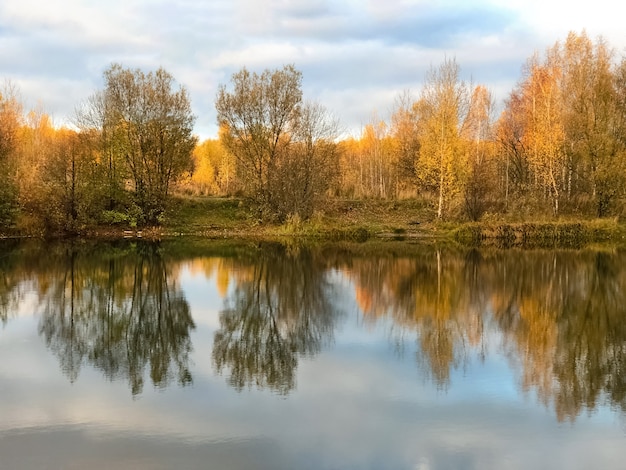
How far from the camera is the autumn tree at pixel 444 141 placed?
34688 mm

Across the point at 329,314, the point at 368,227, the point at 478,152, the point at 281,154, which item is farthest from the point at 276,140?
the point at 329,314

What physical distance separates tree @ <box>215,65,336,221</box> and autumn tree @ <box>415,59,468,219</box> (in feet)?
19.8

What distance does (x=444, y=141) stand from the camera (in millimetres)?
34844

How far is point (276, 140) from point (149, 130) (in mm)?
7644

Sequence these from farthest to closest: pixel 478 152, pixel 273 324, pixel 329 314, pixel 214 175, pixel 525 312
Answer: pixel 214 175 < pixel 478 152 < pixel 525 312 < pixel 329 314 < pixel 273 324

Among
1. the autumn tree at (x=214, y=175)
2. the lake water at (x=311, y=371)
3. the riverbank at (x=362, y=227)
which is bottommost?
the lake water at (x=311, y=371)

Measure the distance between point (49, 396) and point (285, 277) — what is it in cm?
1074

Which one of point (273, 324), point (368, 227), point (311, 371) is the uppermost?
point (368, 227)

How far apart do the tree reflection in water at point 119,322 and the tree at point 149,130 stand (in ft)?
53.1

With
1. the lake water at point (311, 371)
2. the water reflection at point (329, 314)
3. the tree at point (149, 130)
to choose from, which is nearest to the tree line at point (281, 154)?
the tree at point (149, 130)

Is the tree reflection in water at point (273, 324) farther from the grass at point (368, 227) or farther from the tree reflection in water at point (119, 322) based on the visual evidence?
the grass at point (368, 227)

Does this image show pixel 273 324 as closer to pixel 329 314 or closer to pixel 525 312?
pixel 329 314

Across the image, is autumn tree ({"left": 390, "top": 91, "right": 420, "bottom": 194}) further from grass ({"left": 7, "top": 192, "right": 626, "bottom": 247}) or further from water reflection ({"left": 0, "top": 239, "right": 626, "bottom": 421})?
water reflection ({"left": 0, "top": 239, "right": 626, "bottom": 421})

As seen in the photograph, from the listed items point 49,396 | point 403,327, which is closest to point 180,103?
point 403,327
